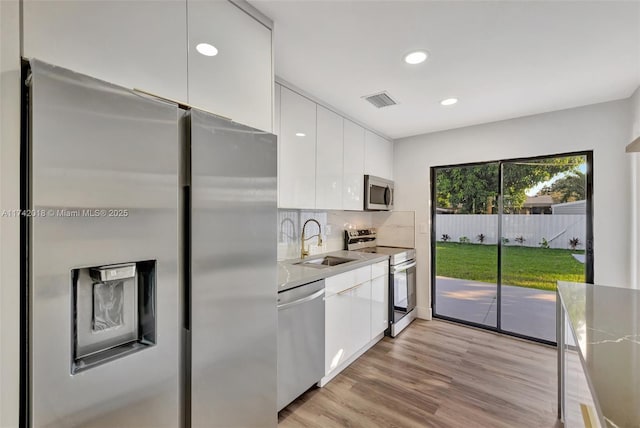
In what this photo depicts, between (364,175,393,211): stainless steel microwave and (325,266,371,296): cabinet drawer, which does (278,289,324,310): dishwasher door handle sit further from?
(364,175,393,211): stainless steel microwave

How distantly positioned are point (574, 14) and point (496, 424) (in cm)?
247

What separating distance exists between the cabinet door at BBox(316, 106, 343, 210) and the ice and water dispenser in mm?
1744

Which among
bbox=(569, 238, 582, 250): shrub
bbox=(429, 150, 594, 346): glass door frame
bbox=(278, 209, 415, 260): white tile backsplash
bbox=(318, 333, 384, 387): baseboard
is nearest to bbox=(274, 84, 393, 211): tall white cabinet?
bbox=(278, 209, 415, 260): white tile backsplash

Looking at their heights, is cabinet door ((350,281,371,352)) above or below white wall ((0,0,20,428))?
below

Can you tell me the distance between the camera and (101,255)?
2.78 feet

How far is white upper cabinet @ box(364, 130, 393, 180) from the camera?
11.1 feet

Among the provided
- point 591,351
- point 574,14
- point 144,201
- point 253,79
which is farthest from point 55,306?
point 574,14

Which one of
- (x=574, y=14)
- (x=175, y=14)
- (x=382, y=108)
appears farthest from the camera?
(x=382, y=108)

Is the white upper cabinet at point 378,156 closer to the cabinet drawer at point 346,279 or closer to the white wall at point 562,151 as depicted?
the white wall at point 562,151

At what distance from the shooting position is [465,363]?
2568 millimetres

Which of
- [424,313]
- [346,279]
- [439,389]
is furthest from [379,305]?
[424,313]

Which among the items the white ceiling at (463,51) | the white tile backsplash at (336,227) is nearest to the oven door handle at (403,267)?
the white tile backsplash at (336,227)

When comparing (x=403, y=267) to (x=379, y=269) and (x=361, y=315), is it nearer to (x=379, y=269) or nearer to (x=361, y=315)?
(x=379, y=269)

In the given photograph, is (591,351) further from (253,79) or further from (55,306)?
(253,79)
